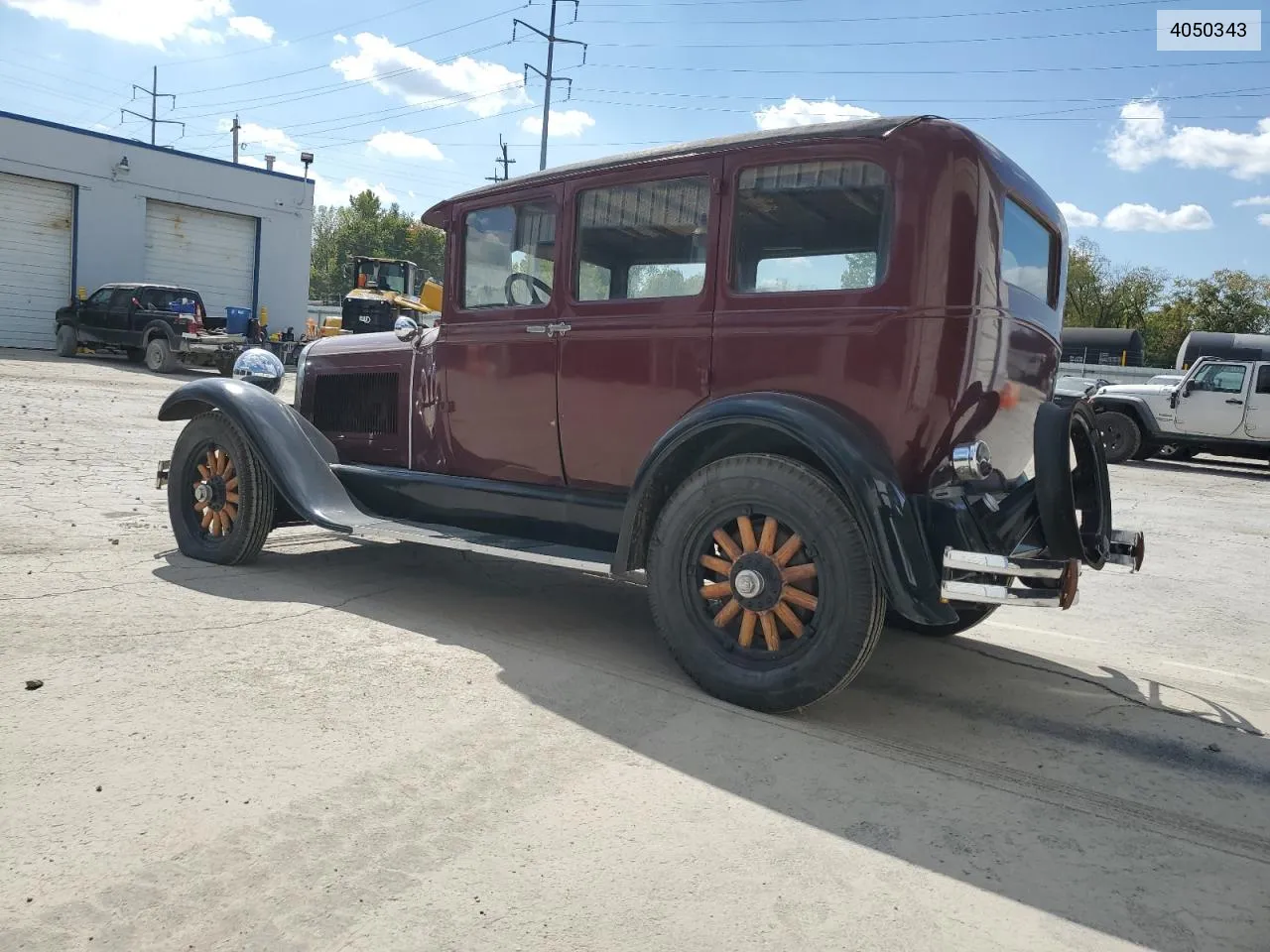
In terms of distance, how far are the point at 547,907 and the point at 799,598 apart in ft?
5.19

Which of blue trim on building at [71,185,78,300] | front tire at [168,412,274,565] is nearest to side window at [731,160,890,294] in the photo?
front tire at [168,412,274,565]

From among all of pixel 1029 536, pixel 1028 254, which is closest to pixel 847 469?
pixel 1029 536

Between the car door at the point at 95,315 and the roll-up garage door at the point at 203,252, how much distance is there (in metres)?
5.13

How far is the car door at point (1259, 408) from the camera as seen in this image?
15375mm

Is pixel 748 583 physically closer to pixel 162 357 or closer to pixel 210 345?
pixel 210 345

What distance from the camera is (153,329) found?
19.5 meters

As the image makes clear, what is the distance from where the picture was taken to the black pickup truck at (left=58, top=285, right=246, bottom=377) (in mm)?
19047

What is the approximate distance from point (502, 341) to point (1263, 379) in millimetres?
15180

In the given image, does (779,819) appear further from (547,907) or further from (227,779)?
(227,779)

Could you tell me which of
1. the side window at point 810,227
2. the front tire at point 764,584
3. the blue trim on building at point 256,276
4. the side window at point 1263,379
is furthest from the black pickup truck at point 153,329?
the side window at point 1263,379

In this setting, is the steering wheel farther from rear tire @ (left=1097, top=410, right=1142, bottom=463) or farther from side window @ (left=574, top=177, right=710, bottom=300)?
rear tire @ (left=1097, top=410, right=1142, bottom=463)

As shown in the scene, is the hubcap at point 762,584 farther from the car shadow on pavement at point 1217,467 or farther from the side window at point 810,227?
the car shadow on pavement at point 1217,467

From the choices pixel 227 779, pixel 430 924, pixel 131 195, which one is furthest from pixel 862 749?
pixel 131 195

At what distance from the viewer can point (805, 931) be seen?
2.23 metres
